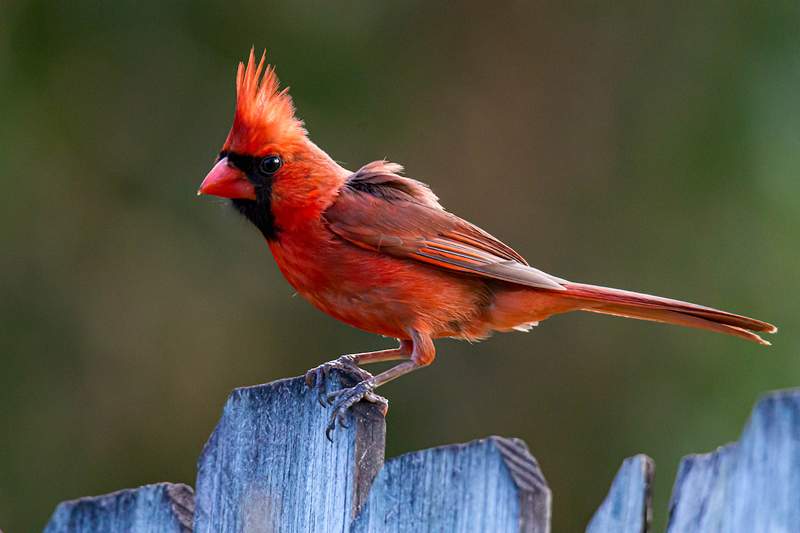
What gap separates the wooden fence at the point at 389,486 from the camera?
1486 mm

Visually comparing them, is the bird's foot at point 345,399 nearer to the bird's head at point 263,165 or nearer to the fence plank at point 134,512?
the fence plank at point 134,512

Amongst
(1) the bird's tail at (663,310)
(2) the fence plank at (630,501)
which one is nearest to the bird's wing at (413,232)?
(1) the bird's tail at (663,310)

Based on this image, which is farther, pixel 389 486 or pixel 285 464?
pixel 285 464

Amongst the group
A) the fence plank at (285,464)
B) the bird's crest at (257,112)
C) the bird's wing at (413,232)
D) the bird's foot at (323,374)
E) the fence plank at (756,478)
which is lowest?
the fence plank at (756,478)

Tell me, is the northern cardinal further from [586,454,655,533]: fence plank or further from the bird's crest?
[586,454,655,533]: fence plank

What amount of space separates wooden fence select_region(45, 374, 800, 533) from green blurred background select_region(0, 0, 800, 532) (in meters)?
2.99

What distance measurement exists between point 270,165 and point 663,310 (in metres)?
1.35

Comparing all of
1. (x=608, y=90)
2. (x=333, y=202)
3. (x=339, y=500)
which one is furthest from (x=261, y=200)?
(x=608, y=90)

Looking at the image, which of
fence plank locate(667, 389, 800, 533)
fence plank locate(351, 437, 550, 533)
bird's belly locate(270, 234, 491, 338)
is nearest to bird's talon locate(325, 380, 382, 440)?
fence plank locate(351, 437, 550, 533)

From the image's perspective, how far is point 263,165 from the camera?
12.3ft

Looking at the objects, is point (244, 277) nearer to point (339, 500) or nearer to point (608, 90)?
point (608, 90)

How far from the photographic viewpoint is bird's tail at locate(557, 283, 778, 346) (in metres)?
2.90

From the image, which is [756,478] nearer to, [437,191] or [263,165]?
[263,165]

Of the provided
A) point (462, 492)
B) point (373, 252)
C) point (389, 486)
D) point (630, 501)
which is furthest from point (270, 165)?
point (630, 501)
